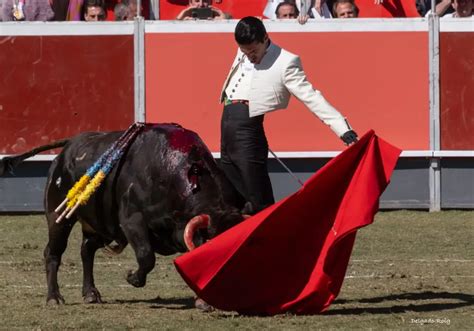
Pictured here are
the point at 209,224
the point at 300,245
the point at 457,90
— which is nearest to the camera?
the point at 209,224

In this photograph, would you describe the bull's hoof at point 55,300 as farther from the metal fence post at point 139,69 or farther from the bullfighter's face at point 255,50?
the metal fence post at point 139,69

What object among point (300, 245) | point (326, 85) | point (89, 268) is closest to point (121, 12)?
point (326, 85)

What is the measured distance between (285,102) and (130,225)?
105cm

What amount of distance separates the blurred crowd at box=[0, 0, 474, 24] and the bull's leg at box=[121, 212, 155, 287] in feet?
18.2

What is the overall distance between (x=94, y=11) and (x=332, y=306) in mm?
5927

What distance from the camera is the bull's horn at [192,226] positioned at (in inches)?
274

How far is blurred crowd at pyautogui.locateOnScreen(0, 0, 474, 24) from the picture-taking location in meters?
12.8

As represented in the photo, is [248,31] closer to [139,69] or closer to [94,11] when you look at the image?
[139,69]

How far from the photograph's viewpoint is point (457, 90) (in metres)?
12.7

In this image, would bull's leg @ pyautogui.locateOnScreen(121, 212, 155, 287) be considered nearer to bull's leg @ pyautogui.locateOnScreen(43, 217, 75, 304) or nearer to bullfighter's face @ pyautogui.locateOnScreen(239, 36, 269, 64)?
bull's leg @ pyautogui.locateOnScreen(43, 217, 75, 304)

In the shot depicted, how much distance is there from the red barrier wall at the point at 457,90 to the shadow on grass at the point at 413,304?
15.6 feet

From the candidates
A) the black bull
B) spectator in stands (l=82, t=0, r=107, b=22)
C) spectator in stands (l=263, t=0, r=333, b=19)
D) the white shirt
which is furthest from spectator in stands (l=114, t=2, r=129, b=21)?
the white shirt

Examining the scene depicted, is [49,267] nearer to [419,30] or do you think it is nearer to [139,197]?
[139,197]

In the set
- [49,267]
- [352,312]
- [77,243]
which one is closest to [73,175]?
[49,267]
